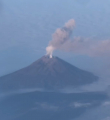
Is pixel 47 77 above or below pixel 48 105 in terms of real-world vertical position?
above

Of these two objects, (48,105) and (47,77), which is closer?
(48,105)

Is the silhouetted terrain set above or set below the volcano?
below

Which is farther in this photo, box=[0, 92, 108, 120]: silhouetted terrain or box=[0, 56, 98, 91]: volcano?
box=[0, 56, 98, 91]: volcano

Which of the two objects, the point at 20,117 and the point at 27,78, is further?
the point at 27,78

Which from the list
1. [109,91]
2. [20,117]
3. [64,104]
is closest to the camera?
[20,117]

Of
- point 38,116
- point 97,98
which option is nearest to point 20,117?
point 38,116

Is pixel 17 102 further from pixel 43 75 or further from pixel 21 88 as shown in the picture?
pixel 43 75

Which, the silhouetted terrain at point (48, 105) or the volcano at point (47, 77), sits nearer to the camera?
the silhouetted terrain at point (48, 105)

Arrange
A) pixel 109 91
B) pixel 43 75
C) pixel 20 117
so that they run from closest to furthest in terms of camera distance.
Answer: pixel 20 117 < pixel 109 91 < pixel 43 75
